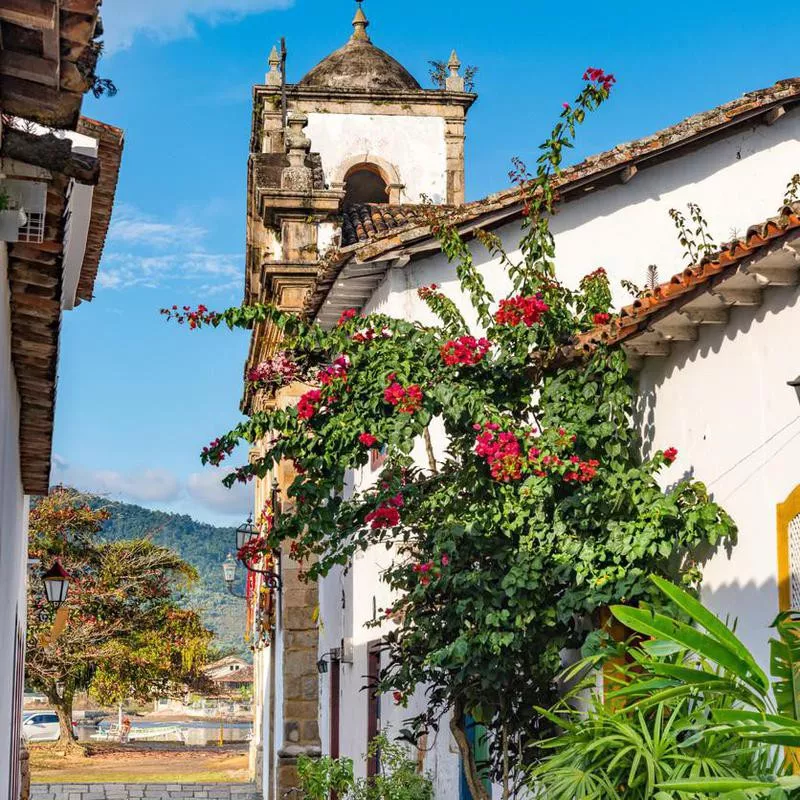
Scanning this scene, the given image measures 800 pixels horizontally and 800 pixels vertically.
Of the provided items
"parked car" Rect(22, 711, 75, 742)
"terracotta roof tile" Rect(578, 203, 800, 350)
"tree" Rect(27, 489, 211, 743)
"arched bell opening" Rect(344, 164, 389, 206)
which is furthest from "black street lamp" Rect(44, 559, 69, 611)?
"parked car" Rect(22, 711, 75, 742)

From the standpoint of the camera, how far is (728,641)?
523cm

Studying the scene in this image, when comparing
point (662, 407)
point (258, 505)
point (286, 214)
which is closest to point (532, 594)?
point (662, 407)

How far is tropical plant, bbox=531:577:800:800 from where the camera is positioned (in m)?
5.17

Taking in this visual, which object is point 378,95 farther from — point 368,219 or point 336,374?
point 336,374

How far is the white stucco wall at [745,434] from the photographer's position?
692cm

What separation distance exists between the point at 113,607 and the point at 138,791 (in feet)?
24.5

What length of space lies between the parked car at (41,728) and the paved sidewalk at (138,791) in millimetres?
13541

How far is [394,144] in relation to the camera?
22422 millimetres

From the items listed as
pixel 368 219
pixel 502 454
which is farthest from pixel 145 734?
pixel 502 454

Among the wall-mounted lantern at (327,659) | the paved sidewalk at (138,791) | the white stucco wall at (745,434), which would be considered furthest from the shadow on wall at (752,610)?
the paved sidewalk at (138,791)

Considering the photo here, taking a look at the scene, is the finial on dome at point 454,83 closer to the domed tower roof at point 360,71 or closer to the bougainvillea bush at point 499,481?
the domed tower roof at point 360,71

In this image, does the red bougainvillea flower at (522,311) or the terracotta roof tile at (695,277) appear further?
the red bougainvillea flower at (522,311)

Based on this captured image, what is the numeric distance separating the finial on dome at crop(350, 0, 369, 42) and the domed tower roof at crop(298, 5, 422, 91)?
37cm

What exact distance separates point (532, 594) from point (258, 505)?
Result: 79.2 feet
